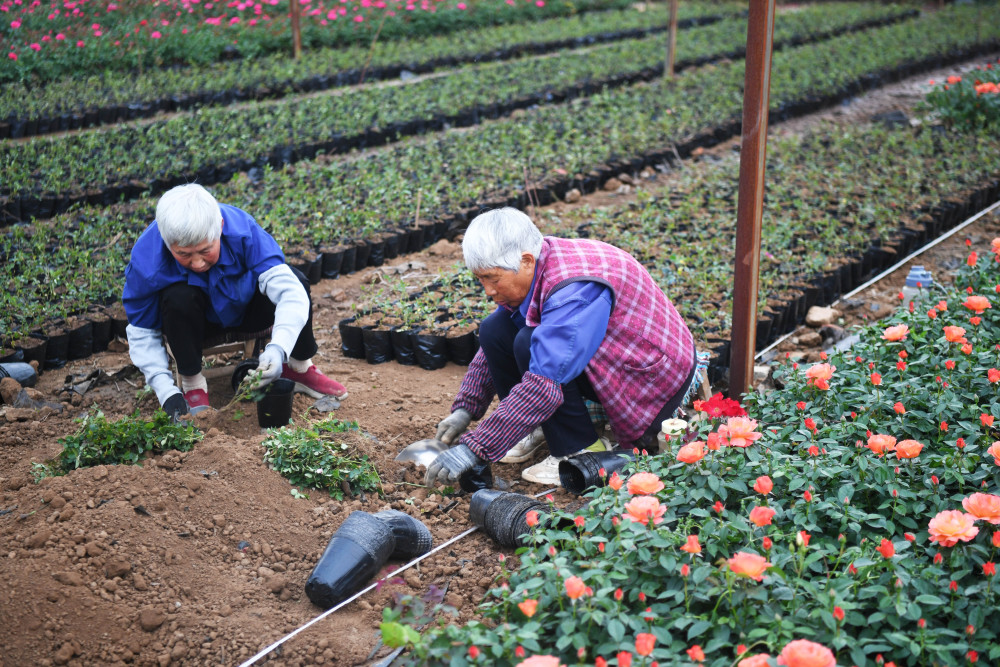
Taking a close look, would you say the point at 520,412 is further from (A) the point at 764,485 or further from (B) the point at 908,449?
(B) the point at 908,449

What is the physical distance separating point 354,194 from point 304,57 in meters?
5.20

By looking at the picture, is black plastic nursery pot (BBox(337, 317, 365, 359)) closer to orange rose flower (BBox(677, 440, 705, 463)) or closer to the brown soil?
the brown soil

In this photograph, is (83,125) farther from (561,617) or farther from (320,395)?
(561,617)

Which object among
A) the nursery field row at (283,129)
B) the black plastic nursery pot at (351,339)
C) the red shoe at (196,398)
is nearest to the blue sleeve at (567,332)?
the red shoe at (196,398)

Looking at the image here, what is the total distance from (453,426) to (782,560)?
143 centimetres

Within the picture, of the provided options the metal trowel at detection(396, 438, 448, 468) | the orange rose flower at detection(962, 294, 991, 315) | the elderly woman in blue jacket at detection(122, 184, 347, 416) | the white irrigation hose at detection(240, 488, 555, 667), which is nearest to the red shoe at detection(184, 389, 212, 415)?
the elderly woman in blue jacket at detection(122, 184, 347, 416)

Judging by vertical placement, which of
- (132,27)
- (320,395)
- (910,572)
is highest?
(132,27)

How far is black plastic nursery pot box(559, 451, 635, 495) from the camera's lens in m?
2.78

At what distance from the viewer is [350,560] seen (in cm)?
237

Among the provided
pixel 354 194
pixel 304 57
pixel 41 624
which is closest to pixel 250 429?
pixel 41 624

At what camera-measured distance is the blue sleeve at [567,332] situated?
2.66 metres

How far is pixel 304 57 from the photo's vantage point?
10273 millimetres

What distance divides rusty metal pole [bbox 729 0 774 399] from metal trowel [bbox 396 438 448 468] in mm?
1097

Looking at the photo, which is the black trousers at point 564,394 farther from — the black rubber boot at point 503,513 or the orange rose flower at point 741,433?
the orange rose flower at point 741,433
